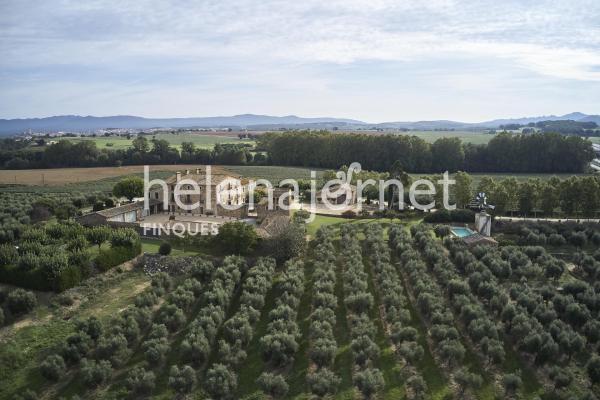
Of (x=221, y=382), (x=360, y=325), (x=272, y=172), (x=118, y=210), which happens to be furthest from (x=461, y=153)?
(x=221, y=382)

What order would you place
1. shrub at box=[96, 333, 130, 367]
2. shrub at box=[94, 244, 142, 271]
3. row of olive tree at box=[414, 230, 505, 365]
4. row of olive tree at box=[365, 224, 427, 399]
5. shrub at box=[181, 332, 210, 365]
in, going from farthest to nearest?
1. shrub at box=[94, 244, 142, 271]
2. row of olive tree at box=[414, 230, 505, 365]
3. shrub at box=[96, 333, 130, 367]
4. shrub at box=[181, 332, 210, 365]
5. row of olive tree at box=[365, 224, 427, 399]

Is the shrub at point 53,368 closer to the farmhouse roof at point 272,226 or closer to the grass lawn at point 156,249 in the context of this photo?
the grass lawn at point 156,249

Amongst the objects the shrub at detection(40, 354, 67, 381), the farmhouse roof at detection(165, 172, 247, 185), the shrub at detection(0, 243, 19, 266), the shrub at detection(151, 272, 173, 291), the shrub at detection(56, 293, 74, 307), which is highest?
the farmhouse roof at detection(165, 172, 247, 185)

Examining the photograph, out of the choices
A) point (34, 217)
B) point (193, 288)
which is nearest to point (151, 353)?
point (193, 288)

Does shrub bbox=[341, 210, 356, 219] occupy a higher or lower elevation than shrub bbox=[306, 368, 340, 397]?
higher

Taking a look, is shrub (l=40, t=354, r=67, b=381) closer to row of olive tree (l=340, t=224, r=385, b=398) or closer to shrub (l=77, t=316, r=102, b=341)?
shrub (l=77, t=316, r=102, b=341)

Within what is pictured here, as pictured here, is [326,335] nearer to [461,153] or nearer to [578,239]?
[578,239]

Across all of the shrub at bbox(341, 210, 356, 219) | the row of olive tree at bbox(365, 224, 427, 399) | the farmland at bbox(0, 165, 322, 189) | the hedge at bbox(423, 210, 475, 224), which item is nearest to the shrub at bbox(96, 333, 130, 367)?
the row of olive tree at bbox(365, 224, 427, 399)
